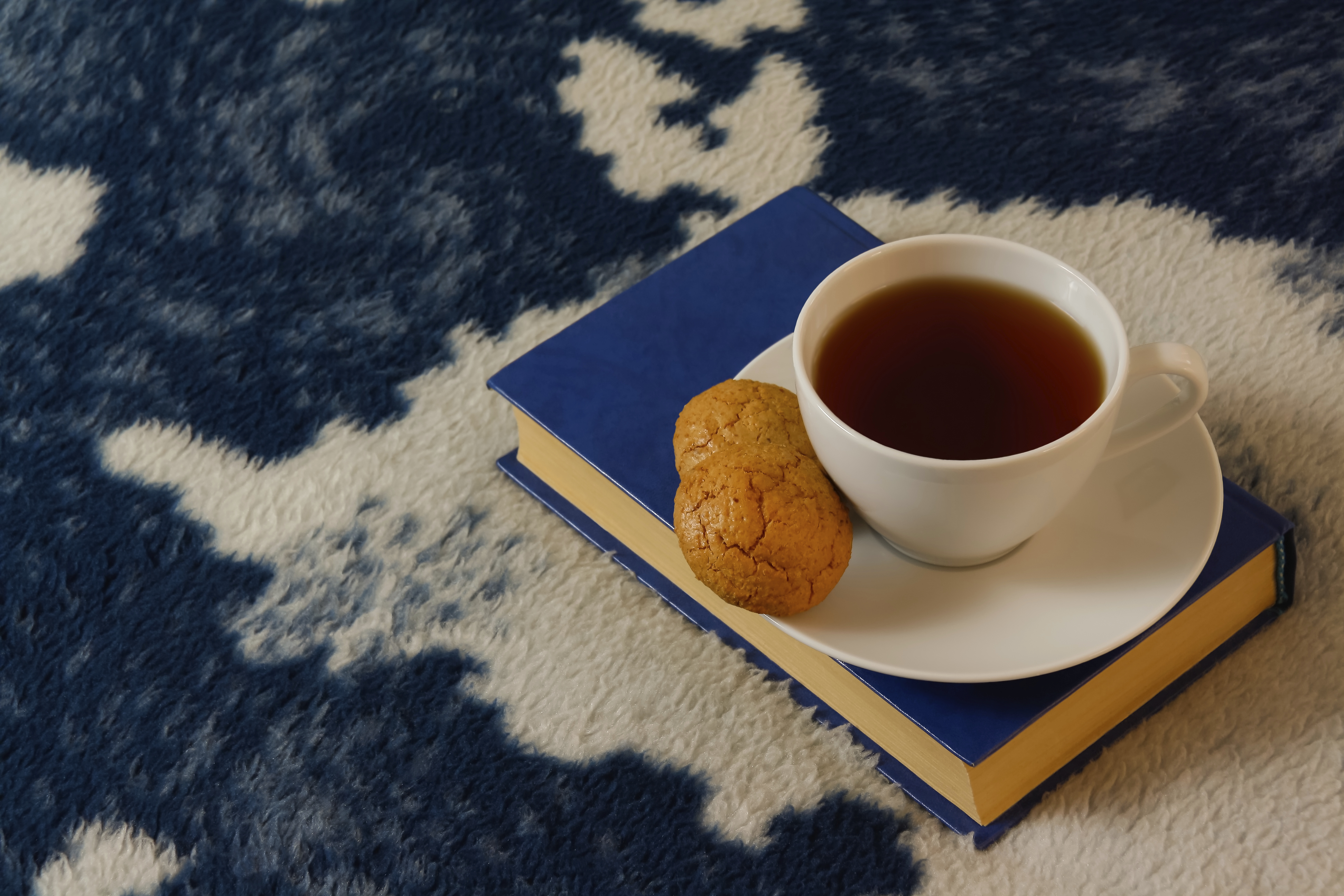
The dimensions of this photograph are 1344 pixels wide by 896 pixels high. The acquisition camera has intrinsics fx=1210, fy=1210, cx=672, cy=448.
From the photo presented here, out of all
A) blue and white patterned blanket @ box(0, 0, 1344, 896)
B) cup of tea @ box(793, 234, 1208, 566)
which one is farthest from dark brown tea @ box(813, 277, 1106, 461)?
blue and white patterned blanket @ box(0, 0, 1344, 896)

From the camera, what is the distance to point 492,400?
607 millimetres

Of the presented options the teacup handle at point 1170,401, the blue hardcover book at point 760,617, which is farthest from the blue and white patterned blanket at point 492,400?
the teacup handle at point 1170,401

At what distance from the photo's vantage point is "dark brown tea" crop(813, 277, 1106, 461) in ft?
1.40

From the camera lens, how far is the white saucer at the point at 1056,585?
415 mm

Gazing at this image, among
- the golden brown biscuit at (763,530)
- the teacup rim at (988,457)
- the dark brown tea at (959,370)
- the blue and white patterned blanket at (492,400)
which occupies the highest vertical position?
the teacup rim at (988,457)

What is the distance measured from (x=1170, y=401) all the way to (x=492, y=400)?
32 cm

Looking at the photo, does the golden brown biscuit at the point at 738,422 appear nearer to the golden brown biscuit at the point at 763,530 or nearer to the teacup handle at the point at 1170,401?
the golden brown biscuit at the point at 763,530

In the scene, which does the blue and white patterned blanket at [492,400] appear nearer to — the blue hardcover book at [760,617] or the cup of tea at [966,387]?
the blue hardcover book at [760,617]

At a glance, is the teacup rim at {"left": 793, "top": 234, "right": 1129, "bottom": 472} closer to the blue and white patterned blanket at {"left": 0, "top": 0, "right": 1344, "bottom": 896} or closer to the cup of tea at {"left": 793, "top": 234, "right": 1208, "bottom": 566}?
the cup of tea at {"left": 793, "top": 234, "right": 1208, "bottom": 566}

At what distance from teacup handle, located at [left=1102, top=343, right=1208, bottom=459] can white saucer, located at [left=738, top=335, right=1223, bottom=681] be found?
0.02 metres

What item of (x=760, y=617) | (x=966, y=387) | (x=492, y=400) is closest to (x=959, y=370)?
(x=966, y=387)

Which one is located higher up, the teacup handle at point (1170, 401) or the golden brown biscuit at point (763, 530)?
the teacup handle at point (1170, 401)

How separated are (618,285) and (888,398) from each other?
255 millimetres

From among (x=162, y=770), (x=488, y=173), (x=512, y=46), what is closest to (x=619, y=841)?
(x=162, y=770)
